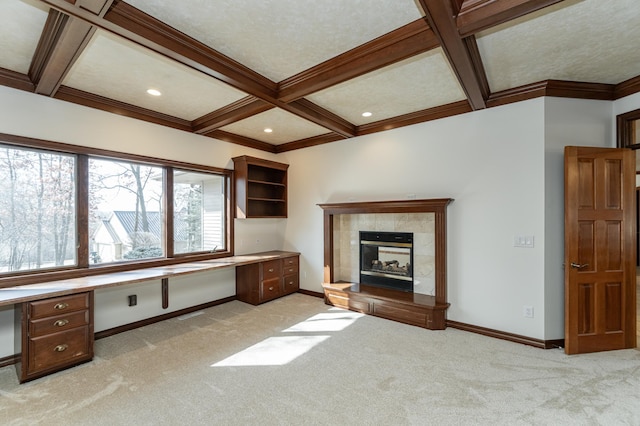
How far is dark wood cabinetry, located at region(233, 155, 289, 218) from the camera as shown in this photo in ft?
15.5

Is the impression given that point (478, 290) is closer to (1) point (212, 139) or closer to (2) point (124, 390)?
(2) point (124, 390)

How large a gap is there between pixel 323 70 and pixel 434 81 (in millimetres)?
1229

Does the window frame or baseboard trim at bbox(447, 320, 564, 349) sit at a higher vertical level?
the window frame

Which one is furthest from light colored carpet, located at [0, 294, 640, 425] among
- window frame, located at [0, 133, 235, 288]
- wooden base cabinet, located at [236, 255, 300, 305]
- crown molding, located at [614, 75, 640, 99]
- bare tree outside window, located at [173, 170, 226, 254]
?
crown molding, located at [614, 75, 640, 99]

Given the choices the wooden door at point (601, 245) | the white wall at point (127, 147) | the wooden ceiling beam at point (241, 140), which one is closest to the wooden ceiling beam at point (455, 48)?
the wooden door at point (601, 245)

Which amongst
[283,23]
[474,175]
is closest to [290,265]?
[474,175]

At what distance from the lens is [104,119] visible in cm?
340

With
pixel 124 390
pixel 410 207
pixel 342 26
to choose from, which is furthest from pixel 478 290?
pixel 124 390

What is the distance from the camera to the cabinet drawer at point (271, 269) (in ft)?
15.2

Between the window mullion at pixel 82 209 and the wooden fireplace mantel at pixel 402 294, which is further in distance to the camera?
the wooden fireplace mantel at pixel 402 294

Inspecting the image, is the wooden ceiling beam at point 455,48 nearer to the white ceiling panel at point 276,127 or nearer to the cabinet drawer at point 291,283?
the white ceiling panel at point 276,127

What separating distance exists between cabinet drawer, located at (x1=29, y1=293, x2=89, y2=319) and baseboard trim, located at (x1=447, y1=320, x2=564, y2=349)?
4092mm

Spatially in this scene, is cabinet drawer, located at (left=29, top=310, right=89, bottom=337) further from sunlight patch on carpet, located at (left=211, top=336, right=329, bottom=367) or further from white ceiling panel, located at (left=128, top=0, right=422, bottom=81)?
white ceiling panel, located at (left=128, top=0, right=422, bottom=81)

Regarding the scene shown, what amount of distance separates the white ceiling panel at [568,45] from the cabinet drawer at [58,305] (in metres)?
4.23
